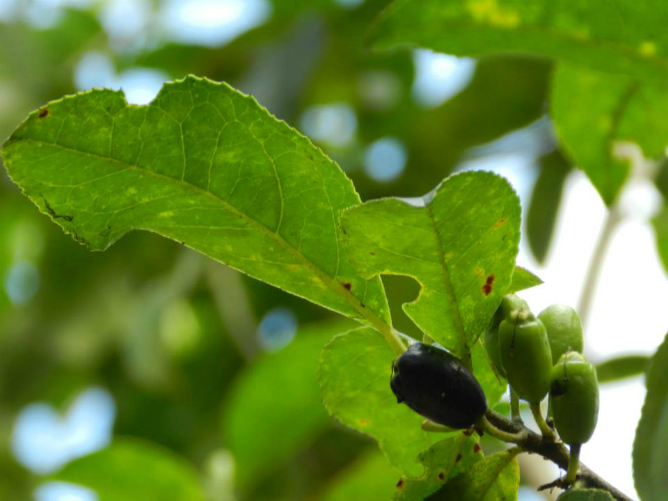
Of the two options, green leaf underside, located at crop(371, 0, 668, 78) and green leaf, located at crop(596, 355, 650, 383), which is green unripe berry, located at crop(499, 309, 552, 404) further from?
green leaf, located at crop(596, 355, 650, 383)

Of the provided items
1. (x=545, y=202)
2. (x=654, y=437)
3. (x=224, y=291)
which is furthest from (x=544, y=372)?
(x=224, y=291)

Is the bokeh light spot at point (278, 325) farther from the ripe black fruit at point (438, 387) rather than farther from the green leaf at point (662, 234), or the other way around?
the ripe black fruit at point (438, 387)

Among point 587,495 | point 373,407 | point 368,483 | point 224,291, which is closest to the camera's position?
point 587,495

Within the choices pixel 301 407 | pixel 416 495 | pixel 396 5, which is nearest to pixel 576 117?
pixel 396 5

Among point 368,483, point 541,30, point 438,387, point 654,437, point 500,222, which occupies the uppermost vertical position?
point 541,30

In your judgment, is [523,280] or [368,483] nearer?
[523,280]

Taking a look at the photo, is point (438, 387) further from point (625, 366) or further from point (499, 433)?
point (625, 366)

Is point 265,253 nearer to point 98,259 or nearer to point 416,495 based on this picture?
point 416,495
